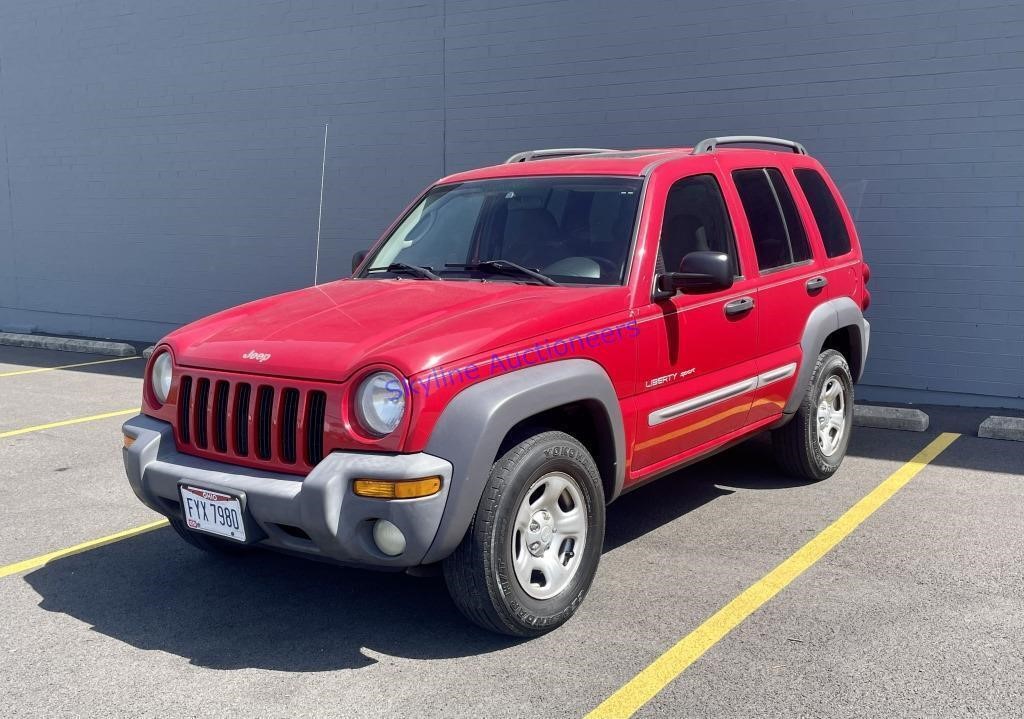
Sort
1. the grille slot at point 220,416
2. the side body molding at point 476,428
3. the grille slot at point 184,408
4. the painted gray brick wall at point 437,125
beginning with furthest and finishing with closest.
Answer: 1. the painted gray brick wall at point 437,125
2. the grille slot at point 184,408
3. the grille slot at point 220,416
4. the side body molding at point 476,428

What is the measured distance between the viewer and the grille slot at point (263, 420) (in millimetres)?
4023

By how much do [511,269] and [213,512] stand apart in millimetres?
1725

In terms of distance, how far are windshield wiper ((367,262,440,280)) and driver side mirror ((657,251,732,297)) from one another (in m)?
1.15

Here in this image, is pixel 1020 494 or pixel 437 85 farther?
pixel 437 85

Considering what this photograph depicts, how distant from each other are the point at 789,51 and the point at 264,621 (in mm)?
6661

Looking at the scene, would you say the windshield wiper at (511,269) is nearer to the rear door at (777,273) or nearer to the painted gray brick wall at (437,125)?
the rear door at (777,273)

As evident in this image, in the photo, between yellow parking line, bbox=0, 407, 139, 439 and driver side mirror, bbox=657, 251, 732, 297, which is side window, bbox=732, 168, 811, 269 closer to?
driver side mirror, bbox=657, 251, 732, 297

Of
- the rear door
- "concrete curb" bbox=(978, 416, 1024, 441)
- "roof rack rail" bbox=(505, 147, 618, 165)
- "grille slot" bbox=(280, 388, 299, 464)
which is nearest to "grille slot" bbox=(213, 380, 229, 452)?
"grille slot" bbox=(280, 388, 299, 464)

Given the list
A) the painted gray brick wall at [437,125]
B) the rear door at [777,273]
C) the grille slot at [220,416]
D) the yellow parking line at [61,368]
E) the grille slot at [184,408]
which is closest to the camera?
the grille slot at [220,416]

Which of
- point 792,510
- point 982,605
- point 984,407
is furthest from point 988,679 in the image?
point 984,407

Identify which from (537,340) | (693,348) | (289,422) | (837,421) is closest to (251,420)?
(289,422)

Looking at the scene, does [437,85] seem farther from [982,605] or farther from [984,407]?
[982,605]

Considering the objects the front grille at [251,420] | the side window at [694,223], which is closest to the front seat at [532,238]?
the side window at [694,223]

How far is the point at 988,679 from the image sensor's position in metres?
3.68
